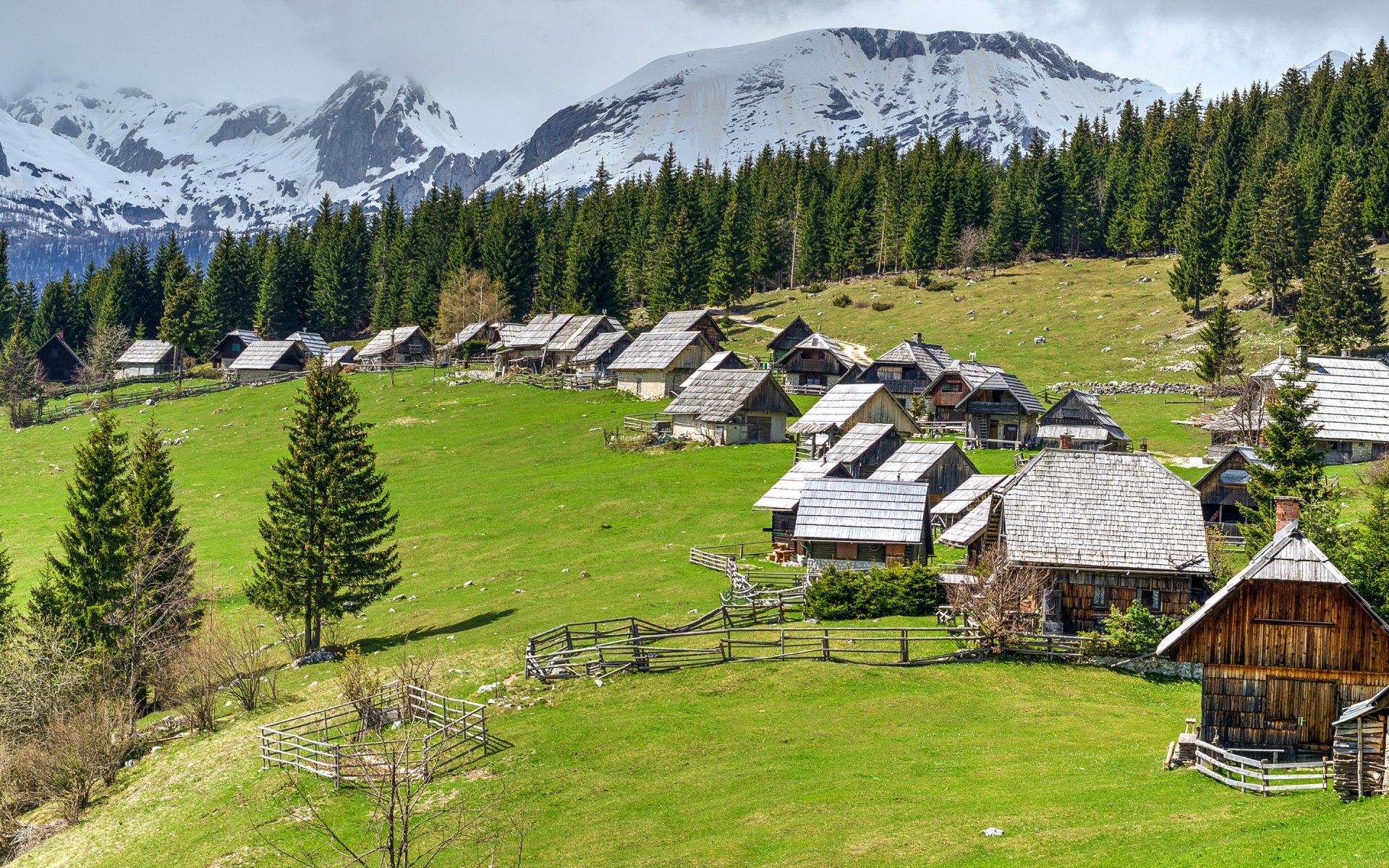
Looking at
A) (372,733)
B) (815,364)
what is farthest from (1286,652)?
(815,364)

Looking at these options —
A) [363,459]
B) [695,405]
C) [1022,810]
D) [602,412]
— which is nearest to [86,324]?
[602,412]

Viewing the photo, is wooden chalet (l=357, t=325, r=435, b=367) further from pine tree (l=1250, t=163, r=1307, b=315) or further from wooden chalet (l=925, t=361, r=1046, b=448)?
pine tree (l=1250, t=163, r=1307, b=315)

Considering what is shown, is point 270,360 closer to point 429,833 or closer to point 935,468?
point 935,468

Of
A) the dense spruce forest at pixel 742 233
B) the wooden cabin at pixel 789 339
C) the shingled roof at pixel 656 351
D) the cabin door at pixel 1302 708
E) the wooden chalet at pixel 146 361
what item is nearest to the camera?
the cabin door at pixel 1302 708

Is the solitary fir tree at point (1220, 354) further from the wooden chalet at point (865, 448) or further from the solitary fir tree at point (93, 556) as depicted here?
the solitary fir tree at point (93, 556)

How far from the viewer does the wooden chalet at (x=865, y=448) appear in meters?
62.1

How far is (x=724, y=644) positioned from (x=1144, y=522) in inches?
619

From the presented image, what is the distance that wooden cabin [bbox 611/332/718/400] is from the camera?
3706 inches

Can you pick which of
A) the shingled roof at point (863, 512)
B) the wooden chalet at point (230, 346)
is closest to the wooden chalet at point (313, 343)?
the wooden chalet at point (230, 346)

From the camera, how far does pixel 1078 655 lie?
122 feet

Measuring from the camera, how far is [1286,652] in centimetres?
2719

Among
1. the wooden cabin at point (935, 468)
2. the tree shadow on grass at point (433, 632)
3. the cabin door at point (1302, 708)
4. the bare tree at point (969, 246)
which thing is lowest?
the tree shadow on grass at point (433, 632)

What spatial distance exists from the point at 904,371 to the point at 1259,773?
6717 centimetres

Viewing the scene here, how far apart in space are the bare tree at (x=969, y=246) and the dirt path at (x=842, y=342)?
2864 centimetres
